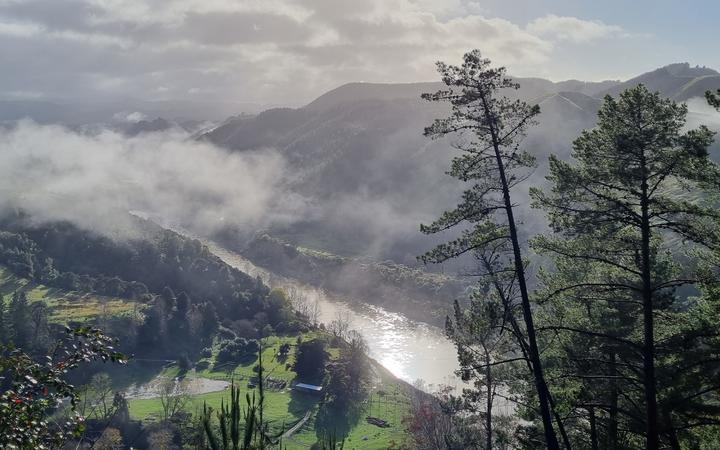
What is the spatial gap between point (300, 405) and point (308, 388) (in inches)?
315

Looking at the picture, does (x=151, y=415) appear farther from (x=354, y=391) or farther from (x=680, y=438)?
(x=680, y=438)

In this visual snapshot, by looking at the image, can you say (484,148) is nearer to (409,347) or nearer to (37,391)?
(37,391)

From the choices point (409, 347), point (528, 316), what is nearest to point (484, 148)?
point (528, 316)

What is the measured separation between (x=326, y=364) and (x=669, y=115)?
125623mm

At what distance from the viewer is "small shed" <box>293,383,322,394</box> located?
124m

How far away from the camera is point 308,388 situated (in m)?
126

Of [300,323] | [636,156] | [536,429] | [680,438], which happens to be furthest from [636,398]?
[300,323]

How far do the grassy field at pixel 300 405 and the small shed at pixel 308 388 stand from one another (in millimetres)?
1375

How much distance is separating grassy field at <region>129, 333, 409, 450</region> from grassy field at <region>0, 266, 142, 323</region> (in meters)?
39.0

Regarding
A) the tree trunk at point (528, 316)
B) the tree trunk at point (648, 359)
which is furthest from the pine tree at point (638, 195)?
the tree trunk at point (528, 316)

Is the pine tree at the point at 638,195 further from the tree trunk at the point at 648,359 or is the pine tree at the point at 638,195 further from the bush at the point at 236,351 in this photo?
the bush at the point at 236,351

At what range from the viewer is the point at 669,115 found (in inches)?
739

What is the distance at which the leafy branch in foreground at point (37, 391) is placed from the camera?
8.97m

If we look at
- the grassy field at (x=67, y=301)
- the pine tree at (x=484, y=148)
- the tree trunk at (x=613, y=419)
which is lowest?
the grassy field at (x=67, y=301)
